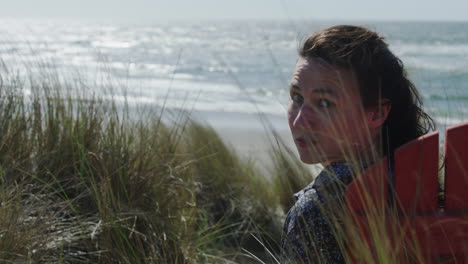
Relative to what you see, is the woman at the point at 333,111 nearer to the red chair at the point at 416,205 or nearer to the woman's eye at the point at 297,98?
the woman's eye at the point at 297,98

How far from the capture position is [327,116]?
1.39 m

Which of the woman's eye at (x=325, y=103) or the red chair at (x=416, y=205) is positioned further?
the woman's eye at (x=325, y=103)

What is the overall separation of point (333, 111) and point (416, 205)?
1.03ft

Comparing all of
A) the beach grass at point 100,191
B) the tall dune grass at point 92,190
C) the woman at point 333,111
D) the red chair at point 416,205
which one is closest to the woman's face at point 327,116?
the woman at point 333,111

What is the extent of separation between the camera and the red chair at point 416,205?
1148 mm

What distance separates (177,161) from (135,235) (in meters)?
0.92

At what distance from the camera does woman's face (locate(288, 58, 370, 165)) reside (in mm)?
1389

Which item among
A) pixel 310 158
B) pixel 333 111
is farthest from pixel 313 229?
pixel 333 111

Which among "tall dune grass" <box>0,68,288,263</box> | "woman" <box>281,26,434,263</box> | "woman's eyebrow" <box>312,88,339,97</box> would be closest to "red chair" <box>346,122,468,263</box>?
"woman" <box>281,26,434,263</box>

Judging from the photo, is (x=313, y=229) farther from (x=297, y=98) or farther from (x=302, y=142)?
(x=297, y=98)

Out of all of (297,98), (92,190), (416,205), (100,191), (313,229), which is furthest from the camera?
(92,190)

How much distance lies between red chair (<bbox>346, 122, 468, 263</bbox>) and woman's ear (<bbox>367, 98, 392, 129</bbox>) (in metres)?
0.22

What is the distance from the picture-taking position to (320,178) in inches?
55.7

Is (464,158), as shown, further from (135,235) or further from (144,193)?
(144,193)
